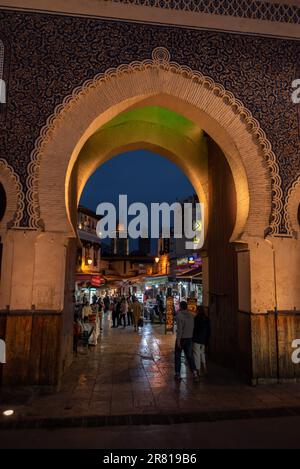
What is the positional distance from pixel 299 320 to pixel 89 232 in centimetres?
2583

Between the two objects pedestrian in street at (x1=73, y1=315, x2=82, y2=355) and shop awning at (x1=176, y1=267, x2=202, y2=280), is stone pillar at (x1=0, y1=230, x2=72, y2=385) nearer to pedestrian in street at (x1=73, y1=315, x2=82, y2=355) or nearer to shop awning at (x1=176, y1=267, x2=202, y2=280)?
pedestrian in street at (x1=73, y1=315, x2=82, y2=355)

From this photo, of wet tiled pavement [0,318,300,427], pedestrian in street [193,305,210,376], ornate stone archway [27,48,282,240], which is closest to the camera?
wet tiled pavement [0,318,300,427]

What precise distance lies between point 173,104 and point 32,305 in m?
4.31

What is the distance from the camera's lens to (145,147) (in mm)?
9648

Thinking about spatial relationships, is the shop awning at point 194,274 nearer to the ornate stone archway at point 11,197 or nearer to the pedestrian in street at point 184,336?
the pedestrian in street at point 184,336

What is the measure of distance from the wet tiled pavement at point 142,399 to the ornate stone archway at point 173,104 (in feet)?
8.18

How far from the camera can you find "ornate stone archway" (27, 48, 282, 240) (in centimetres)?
572

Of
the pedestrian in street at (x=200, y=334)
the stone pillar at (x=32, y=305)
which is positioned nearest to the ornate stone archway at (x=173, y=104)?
the stone pillar at (x=32, y=305)

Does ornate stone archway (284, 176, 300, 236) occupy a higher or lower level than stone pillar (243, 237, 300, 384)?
higher

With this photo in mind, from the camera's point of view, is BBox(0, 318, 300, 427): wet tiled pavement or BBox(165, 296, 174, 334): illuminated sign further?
BBox(165, 296, 174, 334): illuminated sign

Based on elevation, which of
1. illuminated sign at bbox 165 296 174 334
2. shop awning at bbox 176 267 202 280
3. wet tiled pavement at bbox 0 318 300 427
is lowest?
wet tiled pavement at bbox 0 318 300 427

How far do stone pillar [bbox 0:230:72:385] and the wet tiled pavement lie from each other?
1.18 ft

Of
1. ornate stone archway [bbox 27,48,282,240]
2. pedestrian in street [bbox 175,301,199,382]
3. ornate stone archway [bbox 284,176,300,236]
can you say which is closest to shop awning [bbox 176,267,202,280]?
pedestrian in street [bbox 175,301,199,382]

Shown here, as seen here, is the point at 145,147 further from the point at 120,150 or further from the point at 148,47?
the point at 148,47
